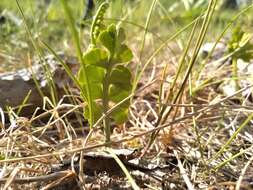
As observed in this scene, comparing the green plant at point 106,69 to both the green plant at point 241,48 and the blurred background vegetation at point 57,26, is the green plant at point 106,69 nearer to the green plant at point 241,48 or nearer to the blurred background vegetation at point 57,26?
the blurred background vegetation at point 57,26

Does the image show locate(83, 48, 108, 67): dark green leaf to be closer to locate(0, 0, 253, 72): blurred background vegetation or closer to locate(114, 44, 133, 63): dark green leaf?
locate(114, 44, 133, 63): dark green leaf

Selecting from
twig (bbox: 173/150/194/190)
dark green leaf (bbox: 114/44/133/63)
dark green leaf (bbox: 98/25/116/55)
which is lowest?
twig (bbox: 173/150/194/190)

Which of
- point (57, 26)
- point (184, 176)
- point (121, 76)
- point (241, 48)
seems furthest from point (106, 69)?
point (57, 26)

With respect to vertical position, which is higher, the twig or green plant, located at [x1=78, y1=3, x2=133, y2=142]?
green plant, located at [x1=78, y1=3, x2=133, y2=142]

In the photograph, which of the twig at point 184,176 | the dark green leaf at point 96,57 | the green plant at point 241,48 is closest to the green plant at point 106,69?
the dark green leaf at point 96,57

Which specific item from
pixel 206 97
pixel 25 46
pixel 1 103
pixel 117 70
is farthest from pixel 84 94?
pixel 25 46

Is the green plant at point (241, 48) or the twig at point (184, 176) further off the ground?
the green plant at point (241, 48)

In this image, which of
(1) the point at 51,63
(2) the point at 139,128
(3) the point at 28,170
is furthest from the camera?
(1) the point at 51,63

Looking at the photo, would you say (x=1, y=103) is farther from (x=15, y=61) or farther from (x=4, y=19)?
(x=4, y=19)

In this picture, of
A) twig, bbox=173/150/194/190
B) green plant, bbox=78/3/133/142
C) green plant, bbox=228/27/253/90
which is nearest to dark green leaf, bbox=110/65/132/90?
green plant, bbox=78/3/133/142
